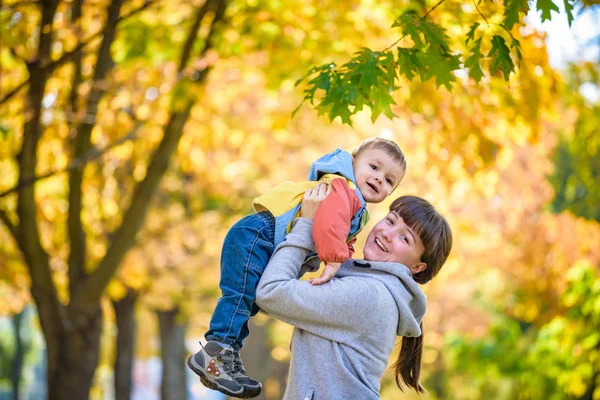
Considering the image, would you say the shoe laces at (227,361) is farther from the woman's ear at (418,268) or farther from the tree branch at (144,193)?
the tree branch at (144,193)

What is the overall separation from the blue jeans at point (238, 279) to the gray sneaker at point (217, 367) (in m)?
0.05

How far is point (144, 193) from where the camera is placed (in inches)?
332

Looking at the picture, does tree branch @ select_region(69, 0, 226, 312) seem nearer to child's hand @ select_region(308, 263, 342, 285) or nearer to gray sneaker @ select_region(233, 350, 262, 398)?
gray sneaker @ select_region(233, 350, 262, 398)

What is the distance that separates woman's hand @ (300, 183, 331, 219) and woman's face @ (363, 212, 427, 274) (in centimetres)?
28

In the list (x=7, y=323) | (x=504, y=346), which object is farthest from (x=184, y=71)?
(x=7, y=323)

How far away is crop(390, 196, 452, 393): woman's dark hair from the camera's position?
336 cm

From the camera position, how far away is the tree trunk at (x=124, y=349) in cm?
1596

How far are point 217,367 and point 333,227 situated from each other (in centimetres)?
68

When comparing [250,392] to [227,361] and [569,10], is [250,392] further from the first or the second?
[569,10]

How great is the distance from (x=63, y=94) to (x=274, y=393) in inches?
563

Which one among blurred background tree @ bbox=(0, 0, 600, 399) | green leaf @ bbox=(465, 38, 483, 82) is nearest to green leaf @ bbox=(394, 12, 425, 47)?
blurred background tree @ bbox=(0, 0, 600, 399)

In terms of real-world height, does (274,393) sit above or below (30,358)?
above

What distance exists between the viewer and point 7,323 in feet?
158

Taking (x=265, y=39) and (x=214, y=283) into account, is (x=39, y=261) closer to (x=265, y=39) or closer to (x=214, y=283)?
(x=265, y=39)
